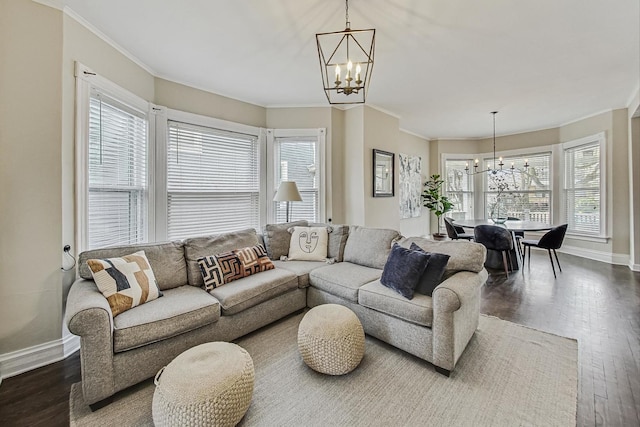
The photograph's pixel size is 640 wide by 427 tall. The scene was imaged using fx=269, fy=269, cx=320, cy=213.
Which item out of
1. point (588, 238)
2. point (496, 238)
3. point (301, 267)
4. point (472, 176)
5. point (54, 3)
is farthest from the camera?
point (472, 176)

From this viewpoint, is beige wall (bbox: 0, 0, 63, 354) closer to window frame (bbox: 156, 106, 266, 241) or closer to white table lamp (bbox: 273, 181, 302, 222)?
window frame (bbox: 156, 106, 266, 241)

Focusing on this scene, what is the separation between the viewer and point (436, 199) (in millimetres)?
6652

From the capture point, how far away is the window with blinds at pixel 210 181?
3.41m

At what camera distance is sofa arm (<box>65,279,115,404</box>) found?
5.11ft

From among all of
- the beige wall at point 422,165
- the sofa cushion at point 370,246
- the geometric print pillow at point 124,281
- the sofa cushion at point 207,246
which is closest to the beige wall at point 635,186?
the beige wall at point 422,165

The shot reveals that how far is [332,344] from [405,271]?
831 mm

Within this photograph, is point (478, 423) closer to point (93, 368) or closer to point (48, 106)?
point (93, 368)

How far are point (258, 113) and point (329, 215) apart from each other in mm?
1967

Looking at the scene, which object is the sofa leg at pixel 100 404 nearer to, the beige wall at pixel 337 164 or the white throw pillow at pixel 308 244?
the white throw pillow at pixel 308 244

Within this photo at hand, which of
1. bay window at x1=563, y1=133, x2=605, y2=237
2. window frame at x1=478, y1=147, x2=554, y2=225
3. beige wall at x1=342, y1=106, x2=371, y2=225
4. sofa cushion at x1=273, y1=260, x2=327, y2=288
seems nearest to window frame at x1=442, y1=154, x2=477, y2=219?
window frame at x1=478, y1=147, x2=554, y2=225

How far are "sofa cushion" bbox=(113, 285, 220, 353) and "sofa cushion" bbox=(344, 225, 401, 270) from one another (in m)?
1.59

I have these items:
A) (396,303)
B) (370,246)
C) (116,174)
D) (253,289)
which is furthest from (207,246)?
(396,303)

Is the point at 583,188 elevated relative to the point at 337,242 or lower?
elevated

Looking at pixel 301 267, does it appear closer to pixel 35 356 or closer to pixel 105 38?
pixel 35 356
